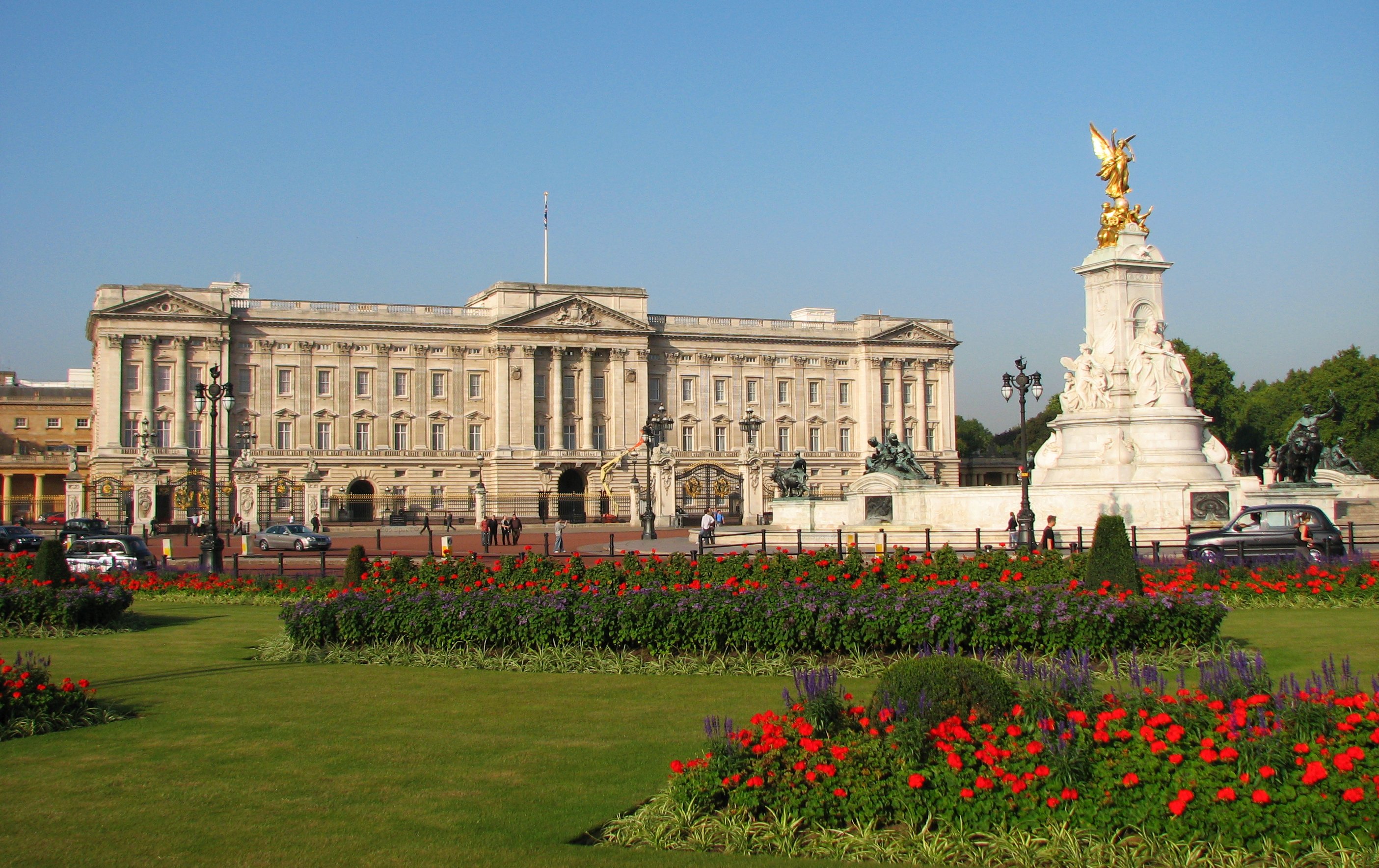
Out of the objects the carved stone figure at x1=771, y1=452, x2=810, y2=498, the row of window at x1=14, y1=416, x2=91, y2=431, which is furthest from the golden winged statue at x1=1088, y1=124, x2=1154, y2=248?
the row of window at x1=14, y1=416, x2=91, y2=431

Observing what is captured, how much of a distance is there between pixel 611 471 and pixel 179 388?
28.4m

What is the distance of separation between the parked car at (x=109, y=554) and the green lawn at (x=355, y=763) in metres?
17.2

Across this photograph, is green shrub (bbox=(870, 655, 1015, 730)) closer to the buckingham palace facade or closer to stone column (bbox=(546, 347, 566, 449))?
the buckingham palace facade

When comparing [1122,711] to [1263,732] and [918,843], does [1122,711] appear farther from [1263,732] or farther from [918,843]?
[918,843]

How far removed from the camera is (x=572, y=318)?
281ft

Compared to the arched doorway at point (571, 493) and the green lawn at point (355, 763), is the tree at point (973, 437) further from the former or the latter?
the green lawn at point (355, 763)

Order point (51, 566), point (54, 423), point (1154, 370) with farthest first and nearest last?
point (54, 423) → point (1154, 370) → point (51, 566)

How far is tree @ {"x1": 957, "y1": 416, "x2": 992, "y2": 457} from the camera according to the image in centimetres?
14375

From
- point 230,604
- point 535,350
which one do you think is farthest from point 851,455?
point 230,604

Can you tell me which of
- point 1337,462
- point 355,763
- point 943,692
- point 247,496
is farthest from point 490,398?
point 943,692

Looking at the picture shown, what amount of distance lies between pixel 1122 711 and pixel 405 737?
5.64 meters

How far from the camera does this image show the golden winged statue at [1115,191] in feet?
115

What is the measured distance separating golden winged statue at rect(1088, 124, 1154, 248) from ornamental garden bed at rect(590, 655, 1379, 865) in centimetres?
2879

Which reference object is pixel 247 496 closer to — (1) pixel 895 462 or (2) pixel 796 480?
(2) pixel 796 480
